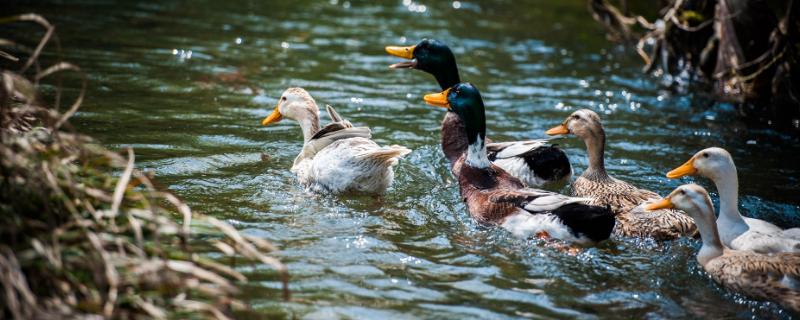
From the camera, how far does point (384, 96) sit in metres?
11.1

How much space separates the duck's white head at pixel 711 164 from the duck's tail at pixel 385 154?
2.23 m

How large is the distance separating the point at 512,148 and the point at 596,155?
0.75 m

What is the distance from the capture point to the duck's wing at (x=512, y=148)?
8.16m

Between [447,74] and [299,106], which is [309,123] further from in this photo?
[447,74]

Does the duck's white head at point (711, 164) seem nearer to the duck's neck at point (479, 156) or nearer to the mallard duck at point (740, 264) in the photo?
the mallard duck at point (740, 264)

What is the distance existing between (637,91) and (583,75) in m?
0.89

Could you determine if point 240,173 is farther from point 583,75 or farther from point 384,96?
point 583,75

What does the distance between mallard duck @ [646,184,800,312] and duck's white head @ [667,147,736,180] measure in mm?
744

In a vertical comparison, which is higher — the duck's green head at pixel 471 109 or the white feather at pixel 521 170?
the duck's green head at pixel 471 109

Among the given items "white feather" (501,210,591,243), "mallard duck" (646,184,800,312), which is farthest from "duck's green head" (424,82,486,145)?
"mallard duck" (646,184,800,312)

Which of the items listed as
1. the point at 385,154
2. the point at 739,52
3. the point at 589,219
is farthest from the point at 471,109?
the point at 739,52

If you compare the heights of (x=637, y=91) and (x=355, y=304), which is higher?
(x=637, y=91)

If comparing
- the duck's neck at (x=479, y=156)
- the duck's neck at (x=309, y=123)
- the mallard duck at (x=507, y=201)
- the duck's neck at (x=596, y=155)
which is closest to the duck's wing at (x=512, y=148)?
the mallard duck at (x=507, y=201)

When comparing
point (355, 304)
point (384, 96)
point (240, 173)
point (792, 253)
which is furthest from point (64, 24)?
point (792, 253)
